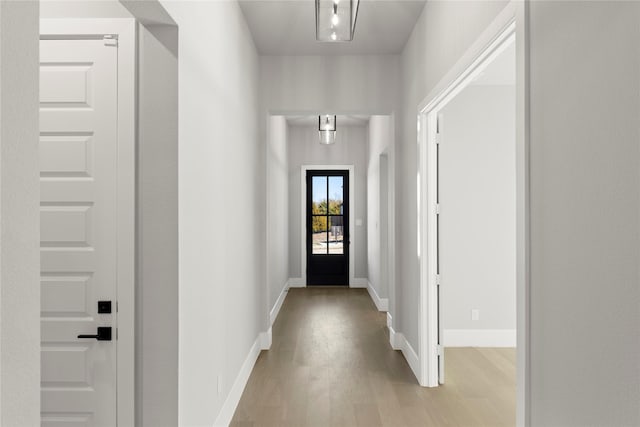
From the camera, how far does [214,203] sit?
2.59 metres

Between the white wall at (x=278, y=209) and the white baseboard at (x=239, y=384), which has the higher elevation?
the white wall at (x=278, y=209)

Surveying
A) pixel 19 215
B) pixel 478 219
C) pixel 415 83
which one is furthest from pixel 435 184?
pixel 19 215

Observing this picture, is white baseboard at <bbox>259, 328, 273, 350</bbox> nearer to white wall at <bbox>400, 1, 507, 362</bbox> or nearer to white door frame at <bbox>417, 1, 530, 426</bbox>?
white wall at <bbox>400, 1, 507, 362</bbox>

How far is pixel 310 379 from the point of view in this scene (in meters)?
3.64

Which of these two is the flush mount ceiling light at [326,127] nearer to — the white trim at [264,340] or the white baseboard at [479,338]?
the white trim at [264,340]

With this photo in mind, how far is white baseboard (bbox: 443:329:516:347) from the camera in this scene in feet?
15.2

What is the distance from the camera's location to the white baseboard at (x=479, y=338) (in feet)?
15.2

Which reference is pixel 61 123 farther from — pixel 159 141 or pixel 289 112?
pixel 289 112

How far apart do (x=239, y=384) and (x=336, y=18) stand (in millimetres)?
2609

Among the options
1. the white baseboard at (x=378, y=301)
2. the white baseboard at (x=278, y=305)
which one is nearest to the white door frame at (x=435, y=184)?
the white baseboard at (x=278, y=305)

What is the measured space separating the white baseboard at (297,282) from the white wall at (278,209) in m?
0.29
